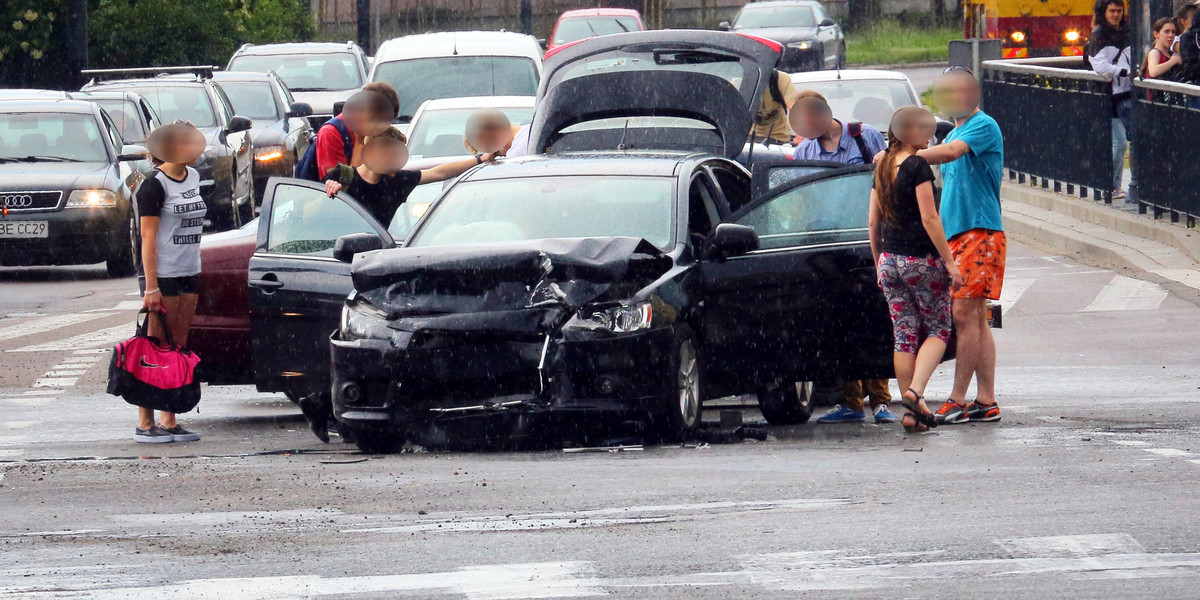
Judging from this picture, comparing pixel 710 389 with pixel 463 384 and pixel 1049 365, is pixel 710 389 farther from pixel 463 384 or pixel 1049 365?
pixel 1049 365

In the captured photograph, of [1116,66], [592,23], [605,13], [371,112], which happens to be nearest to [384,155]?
[371,112]

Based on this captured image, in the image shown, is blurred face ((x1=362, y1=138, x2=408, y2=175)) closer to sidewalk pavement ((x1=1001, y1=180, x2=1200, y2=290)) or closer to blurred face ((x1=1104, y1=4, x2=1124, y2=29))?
sidewalk pavement ((x1=1001, y1=180, x2=1200, y2=290))

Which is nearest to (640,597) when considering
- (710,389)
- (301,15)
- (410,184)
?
(710,389)

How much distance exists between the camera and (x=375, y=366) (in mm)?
8977

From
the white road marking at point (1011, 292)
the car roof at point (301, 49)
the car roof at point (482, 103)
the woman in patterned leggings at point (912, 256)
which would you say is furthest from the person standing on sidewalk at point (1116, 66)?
the car roof at point (301, 49)

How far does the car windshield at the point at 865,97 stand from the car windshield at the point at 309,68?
11.5m

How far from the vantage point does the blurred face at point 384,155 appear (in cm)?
1086

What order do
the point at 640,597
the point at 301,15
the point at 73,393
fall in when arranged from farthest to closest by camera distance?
the point at 301,15, the point at 73,393, the point at 640,597

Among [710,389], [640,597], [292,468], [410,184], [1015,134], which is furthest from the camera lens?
[1015,134]

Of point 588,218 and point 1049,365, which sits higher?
point 588,218

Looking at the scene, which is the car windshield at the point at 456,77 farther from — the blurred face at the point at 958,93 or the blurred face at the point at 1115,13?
the blurred face at the point at 958,93

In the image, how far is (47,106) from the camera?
1962 cm

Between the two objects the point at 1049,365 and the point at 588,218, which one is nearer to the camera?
the point at 588,218

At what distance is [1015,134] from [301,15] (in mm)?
29245
